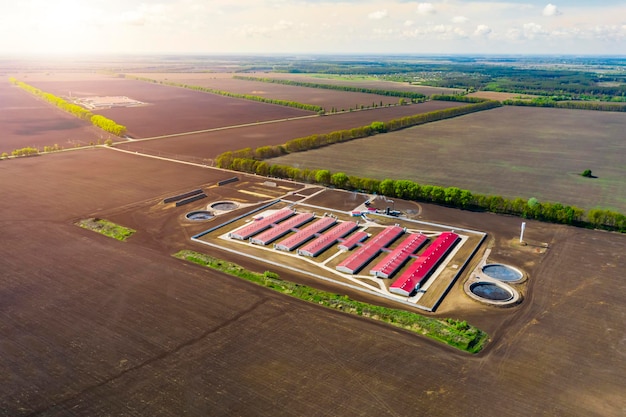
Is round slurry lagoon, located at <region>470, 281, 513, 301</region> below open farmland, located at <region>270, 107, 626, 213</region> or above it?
below

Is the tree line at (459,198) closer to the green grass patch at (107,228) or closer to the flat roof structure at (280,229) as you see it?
the flat roof structure at (280,229)

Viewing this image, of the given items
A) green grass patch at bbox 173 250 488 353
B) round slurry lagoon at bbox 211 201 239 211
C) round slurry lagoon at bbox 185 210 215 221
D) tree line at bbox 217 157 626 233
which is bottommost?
green grass patch at bbox 173 250 488 353

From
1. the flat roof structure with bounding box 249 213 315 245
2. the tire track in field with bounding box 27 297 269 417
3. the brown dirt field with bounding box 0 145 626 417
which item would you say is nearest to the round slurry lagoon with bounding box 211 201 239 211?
the flat roof structure with bounding box 249 213 315 245

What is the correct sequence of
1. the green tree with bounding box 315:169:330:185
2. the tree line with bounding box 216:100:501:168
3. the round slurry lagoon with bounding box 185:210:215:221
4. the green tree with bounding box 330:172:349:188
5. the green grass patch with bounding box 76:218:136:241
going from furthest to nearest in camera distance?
the tree line with bounding box 216:100:501:168 < the green tree with bounding box 315:169:330:185 < the green tree with bounding box 330:172:349:188 < the round slurry lagoon with bounding box 185:210:215:221 < the green grass patch with bounding box 76:218:136:241

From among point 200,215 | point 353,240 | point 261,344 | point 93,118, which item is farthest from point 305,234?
point 93,118

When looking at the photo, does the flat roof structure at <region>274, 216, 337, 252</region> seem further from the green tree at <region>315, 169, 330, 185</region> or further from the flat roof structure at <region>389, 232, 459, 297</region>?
the green tree at <region>315, 169, 330, 185</region>

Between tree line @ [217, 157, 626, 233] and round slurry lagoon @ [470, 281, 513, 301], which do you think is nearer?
round slurry lagoon @ [470, 281, 513, 301]

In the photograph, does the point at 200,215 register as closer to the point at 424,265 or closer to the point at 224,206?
the point at 224,206

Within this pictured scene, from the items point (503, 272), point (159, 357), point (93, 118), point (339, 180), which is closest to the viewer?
point (159, 357)
